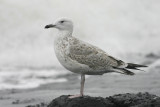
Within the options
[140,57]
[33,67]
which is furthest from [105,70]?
[140,57]

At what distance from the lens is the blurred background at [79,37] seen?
13.3 meters

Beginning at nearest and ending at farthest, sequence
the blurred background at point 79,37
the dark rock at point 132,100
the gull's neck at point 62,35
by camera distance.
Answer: the dark rock at point 132,100
the gull's neck at point 62,35
the blurred background at point 79,37

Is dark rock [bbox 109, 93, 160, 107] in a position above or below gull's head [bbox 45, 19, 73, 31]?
below

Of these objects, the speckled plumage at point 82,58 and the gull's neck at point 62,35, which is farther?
the gull's neck at point 62,35

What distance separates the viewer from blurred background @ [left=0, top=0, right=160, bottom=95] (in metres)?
13.3

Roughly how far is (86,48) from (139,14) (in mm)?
16001

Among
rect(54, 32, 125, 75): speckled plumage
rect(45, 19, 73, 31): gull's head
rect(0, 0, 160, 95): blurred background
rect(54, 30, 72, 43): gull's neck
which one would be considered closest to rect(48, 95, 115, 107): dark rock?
rect(54, 32, 125, 75): speckled plumage

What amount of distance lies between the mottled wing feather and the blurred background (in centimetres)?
354

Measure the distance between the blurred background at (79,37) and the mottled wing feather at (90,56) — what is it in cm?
354

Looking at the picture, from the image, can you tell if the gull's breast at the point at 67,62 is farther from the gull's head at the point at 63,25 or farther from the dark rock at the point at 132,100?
the dark rock at the point at 132,100

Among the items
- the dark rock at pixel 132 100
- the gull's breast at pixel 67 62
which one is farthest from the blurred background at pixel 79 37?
A: the gull's breast at pixel 67 62

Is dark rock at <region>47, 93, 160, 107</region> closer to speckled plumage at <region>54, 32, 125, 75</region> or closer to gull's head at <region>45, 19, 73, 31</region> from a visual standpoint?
→ speckled plumage at <region>54, 32, 125, 75</region>

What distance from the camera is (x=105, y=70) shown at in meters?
7.97

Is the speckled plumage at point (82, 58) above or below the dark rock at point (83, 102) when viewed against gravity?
above
